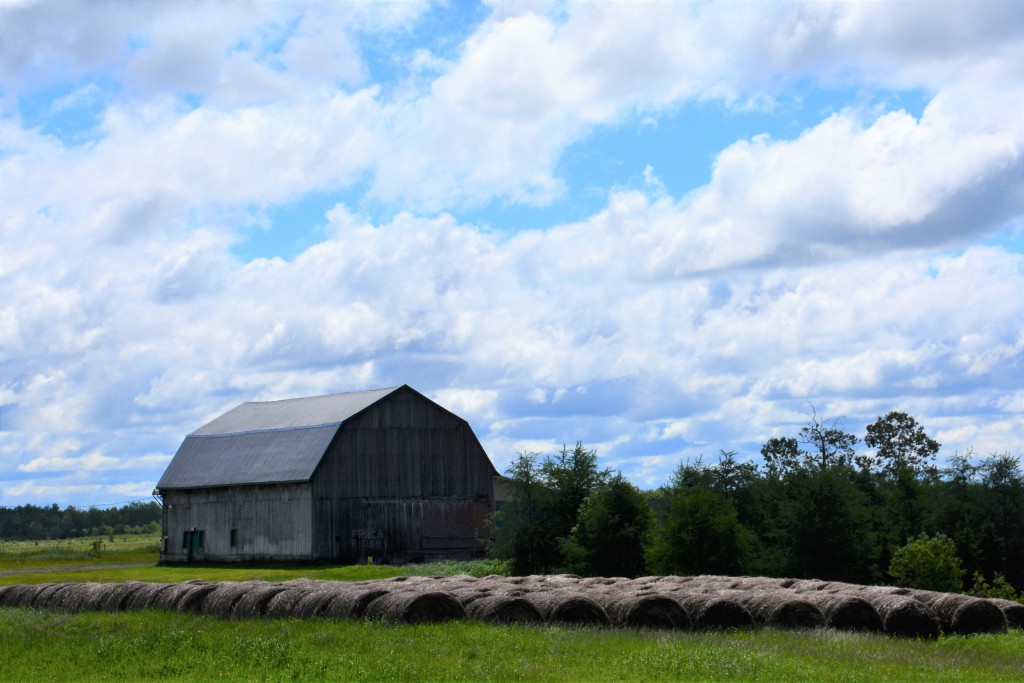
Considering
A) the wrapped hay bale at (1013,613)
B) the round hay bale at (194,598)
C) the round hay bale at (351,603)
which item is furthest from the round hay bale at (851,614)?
the round hay bale at (194,598)

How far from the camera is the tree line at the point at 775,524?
127 feet

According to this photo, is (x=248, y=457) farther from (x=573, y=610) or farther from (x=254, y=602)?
(x=573, y=610)

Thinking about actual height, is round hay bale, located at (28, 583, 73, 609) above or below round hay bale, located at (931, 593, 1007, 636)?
above

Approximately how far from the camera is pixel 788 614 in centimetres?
2517

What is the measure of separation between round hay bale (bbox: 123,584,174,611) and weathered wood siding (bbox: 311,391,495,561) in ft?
92.5

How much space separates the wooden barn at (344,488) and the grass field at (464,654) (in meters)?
33.4

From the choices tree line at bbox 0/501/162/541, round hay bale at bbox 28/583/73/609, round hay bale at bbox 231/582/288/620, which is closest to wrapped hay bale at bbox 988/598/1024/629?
round hay bale at bbox 231/582/288/620

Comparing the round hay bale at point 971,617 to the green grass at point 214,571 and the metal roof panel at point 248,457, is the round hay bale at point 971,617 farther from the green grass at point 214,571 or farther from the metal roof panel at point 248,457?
the metal roof panel at point 248,457

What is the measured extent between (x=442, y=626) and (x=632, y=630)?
386cm

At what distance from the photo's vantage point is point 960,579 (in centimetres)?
3816

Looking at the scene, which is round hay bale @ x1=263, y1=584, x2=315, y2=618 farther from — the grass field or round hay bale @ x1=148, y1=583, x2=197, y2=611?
round hay bale @ x1=148, y1=583, x2=197, y2=611

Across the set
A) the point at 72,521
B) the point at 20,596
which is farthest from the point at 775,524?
the point at 72,521

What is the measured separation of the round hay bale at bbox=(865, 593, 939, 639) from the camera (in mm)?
25203

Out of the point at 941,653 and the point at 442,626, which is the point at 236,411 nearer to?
the point at 442,626
